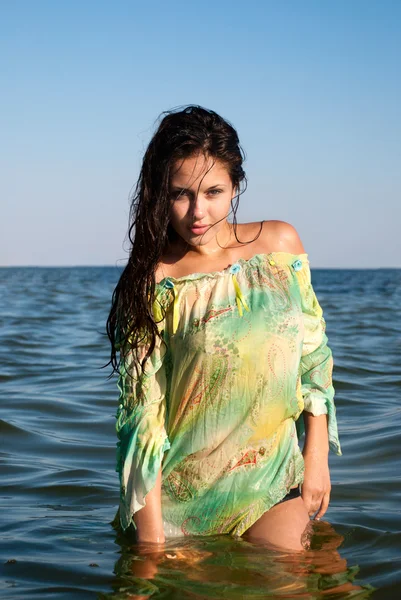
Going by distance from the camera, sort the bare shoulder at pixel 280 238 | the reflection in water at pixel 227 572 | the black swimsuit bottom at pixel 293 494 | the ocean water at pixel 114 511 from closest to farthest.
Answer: the reflection in water at pixel 227 572 → the ocean water at pixel 114 511 → the black swimsuit bottom at pixel 293 494 → the bare shoulder at pixel 280 238

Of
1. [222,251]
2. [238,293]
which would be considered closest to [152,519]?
[238,293]

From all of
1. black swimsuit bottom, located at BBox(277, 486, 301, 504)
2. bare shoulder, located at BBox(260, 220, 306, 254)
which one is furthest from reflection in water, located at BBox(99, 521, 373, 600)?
bare shoulder, located at BBox(260, 220, 306, 254)

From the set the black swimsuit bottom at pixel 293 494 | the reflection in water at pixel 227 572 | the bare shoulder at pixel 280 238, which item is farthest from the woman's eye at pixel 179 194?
the reflection in water at pixel 227 572

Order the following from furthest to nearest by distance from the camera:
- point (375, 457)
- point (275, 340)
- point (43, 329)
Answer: point (43, 329) → point (375, 457) → point (275, 340)

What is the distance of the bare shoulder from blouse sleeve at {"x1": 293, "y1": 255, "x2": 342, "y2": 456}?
0.24 feet

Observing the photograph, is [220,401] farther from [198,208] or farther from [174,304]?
[198,208]

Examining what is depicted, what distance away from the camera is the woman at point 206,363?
3746 millimetres

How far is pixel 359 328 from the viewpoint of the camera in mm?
14750

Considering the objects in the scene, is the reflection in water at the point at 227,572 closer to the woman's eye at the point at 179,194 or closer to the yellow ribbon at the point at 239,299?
the yellow ribbon at the point at 239,299

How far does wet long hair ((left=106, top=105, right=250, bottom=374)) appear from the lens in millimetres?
3723

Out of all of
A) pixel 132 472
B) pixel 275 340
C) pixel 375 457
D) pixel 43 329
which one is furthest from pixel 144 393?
pixel 43 329

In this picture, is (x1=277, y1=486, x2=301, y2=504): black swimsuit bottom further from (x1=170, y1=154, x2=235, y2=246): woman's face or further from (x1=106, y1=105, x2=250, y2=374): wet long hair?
(x1=170, y1=154, x2=235, y2=246): woman's face

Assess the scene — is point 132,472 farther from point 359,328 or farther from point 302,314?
point 359,328

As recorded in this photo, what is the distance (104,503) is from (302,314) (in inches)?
76.4
